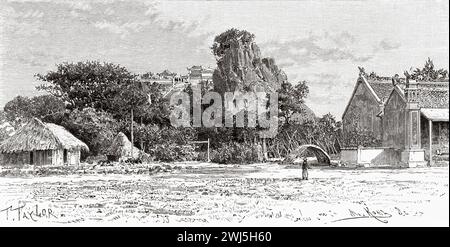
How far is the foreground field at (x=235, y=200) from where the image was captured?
9891 mm

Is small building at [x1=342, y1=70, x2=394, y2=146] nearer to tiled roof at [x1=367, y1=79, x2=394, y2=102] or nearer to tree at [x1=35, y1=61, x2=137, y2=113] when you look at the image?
tiled roof at [x1=367, y1=79, x2=394, y2=102]

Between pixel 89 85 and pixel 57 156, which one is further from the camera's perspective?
pixel 57 156

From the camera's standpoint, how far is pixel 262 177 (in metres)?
17.0

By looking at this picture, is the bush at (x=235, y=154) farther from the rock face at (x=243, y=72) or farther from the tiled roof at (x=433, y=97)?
the tiled roof at (x=433, y=97)

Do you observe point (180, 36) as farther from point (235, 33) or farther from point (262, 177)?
point (262, 177)

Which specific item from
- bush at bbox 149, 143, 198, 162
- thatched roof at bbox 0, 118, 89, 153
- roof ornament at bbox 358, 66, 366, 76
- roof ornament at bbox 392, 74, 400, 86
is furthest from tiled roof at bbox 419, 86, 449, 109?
thatched roof at bbox 0, 118, 89, 153

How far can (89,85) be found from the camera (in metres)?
21.6

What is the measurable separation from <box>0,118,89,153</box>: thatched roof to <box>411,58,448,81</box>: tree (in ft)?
40.2

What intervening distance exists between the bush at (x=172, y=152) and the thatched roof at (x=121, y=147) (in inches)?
37.1

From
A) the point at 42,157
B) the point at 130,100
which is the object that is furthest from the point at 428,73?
the point at 42,157

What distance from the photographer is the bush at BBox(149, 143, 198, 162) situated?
21094mm

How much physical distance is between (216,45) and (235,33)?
125cm
